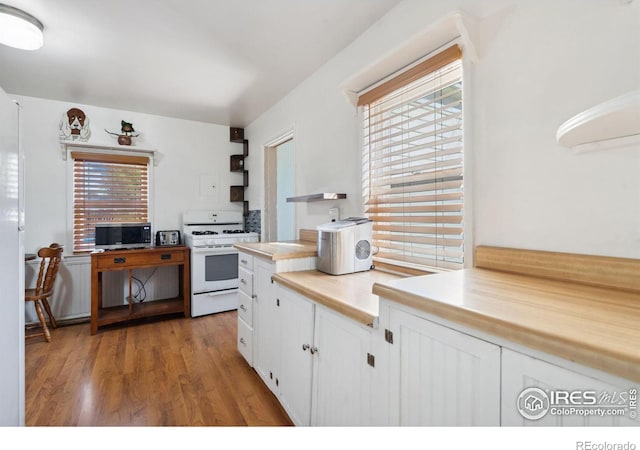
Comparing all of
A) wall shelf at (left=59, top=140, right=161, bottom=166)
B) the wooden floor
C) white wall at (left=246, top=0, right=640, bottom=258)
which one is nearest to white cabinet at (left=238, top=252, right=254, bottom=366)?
the wooden floor

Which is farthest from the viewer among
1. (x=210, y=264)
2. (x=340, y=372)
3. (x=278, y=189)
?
(x=278, y=189)

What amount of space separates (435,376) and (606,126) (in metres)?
0.84

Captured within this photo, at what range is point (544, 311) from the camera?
713mm

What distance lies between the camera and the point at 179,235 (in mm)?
3686

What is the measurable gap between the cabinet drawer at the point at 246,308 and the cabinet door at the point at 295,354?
1.74 ft

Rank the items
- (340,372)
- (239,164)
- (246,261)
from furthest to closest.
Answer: (239,164) < (246,261) < (340,372)

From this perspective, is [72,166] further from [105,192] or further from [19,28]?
[19,28]

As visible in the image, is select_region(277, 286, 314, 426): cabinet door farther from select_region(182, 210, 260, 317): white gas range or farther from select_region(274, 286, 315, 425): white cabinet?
select_region(182, 210, 260, 317): white gas range

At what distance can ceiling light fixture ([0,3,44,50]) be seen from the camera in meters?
1.72

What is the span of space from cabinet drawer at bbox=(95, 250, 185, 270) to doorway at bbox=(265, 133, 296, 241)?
1.08 metres

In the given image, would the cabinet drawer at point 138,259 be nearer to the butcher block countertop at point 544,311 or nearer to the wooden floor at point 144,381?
the wooden floor at point 144,381

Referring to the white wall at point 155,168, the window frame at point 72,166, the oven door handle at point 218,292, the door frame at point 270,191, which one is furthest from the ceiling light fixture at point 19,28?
the oven door handle at point 218,292

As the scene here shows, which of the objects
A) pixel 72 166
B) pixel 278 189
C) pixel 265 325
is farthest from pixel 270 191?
pixel 72 166
